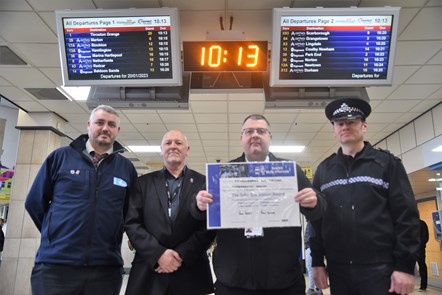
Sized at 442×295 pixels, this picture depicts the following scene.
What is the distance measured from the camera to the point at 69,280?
211 centimetres

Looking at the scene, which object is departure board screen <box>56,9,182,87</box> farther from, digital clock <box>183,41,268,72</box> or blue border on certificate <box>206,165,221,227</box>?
blue border on certificate <box>206,165,221,227</box>

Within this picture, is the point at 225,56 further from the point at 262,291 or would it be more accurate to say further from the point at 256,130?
the point at 262,291

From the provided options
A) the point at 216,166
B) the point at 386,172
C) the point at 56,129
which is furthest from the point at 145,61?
the point at 56,129

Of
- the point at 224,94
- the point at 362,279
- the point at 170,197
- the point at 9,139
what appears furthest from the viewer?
the point at 9,139

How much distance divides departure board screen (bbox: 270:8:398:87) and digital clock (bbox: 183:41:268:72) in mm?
168

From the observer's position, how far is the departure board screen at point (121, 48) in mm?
3189

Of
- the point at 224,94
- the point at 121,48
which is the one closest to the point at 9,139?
the point at 224,94

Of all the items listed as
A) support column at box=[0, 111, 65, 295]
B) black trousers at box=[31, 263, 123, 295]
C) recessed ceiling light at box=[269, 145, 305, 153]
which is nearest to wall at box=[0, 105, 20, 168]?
support column at box=[0, 111, 65, 295]

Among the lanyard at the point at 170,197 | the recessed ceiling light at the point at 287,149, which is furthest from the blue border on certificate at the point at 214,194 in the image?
the recessed ceiling light at the point at 287,149

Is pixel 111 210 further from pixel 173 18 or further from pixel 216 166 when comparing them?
pixel 173 18

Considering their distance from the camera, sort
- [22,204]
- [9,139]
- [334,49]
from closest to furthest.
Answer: [334,49], [22,204], [9,139]

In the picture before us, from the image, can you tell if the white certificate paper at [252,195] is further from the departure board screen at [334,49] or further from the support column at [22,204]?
the support column at [22,204]

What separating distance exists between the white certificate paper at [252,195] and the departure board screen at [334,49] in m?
1.60

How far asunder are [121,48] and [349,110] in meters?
2.17
